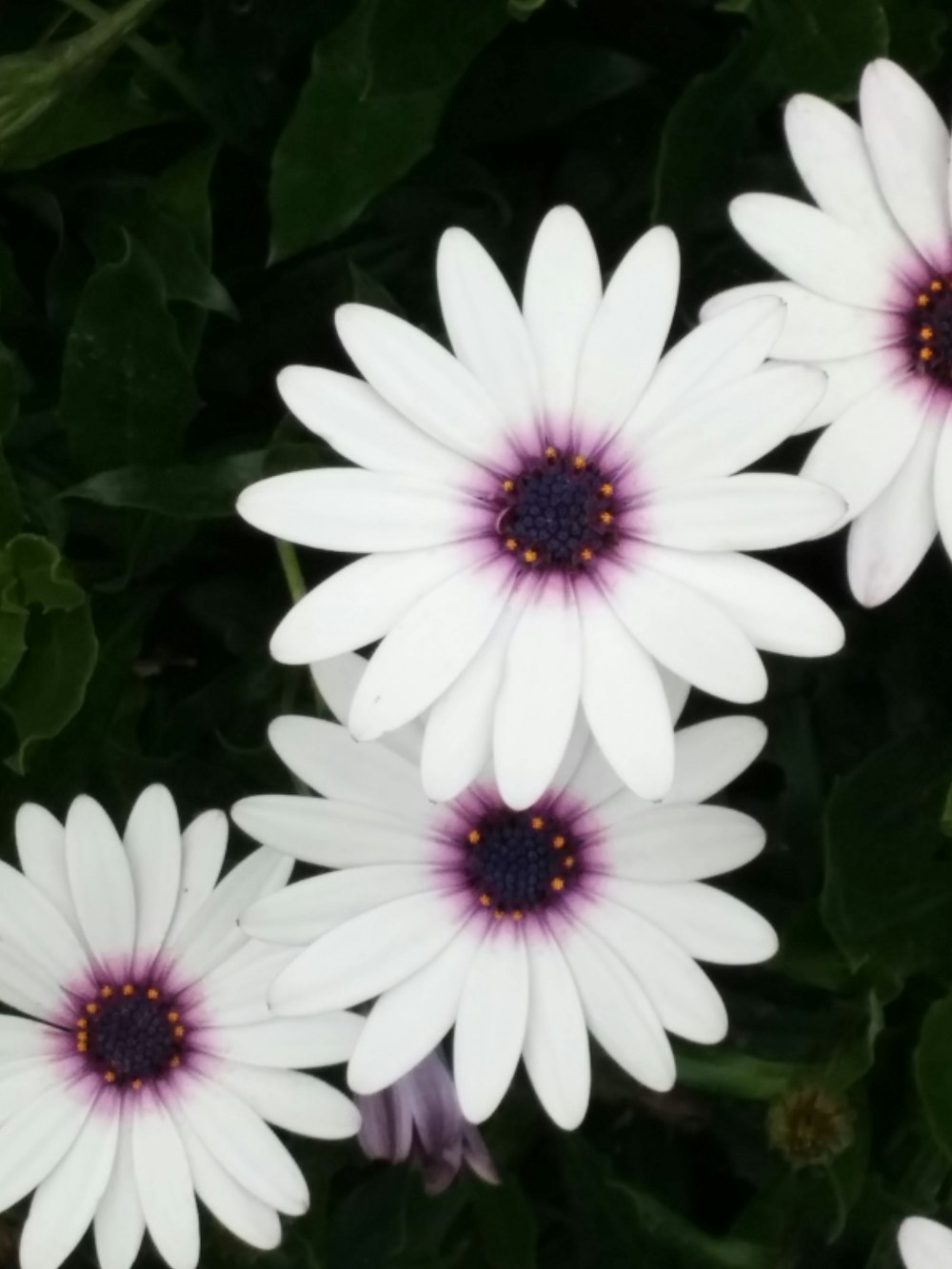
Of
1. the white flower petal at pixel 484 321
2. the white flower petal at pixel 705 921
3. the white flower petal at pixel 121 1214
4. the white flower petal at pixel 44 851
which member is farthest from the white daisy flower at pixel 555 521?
the white flower petal at pixel 121 1214

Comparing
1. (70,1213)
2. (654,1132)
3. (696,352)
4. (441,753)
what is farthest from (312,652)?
(654,1132)

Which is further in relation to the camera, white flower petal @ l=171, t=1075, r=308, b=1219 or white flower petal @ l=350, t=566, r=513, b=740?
white flower petal @ l=171, t=1075, r=308, b=1219

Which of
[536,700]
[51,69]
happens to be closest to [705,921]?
[536,700]

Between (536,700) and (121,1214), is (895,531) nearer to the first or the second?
(536,700)

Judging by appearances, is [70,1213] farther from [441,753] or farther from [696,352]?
[696,352]

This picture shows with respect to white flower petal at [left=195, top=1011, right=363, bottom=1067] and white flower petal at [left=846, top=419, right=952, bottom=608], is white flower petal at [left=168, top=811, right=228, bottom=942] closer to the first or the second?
white flower petal at [left=195, top=1011, right=363, bottom=1067]

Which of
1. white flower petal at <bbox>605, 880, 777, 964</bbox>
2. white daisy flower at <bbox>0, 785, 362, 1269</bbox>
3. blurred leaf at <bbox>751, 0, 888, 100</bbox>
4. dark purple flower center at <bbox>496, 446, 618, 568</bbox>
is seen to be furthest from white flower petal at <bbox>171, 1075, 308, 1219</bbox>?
blurred leaf at <bbox>751, 0, 888, 100</bbox>

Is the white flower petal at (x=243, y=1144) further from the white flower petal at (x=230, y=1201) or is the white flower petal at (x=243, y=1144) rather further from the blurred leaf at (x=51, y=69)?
the blurred leaf at (x=51, y=69)

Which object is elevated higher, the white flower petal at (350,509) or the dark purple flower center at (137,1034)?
the white flower petal at (350,509)
